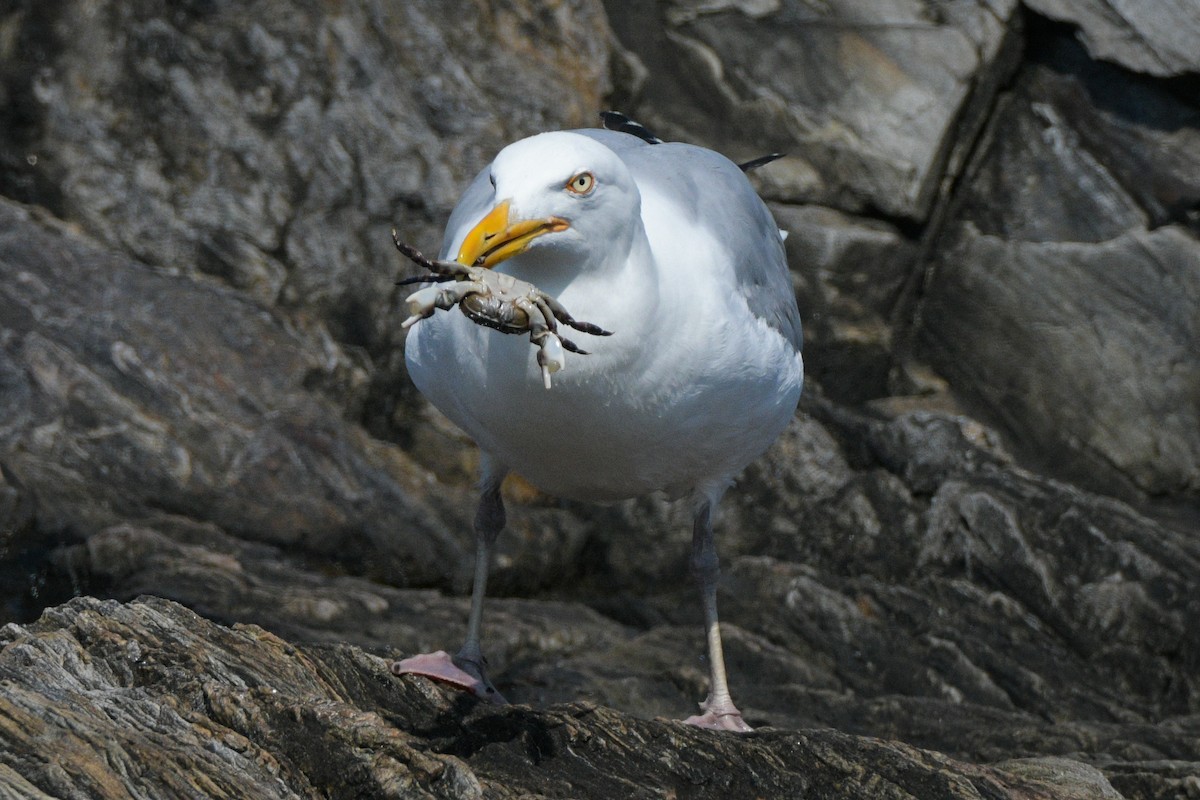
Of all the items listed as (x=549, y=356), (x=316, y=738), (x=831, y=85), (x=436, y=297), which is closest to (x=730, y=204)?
(x=549, y=356)

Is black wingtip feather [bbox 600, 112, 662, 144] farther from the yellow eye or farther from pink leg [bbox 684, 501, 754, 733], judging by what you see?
the yellow eye

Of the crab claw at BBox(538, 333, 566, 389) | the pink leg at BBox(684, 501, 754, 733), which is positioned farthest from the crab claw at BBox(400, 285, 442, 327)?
the pink leg at BBox(684, 501, 754, 733)

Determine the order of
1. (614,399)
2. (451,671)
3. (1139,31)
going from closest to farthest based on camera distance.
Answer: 1. (614,399)
2. (451,671)
3. (1139,31)

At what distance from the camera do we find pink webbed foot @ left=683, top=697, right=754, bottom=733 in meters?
4.81

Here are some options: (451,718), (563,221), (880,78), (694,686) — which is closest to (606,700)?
(694,686)

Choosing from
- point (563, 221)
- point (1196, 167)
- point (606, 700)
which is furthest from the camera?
point (1196, 167)

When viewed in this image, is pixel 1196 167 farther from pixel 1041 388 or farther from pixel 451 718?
pixel 451 718

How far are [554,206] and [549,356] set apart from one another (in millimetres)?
459

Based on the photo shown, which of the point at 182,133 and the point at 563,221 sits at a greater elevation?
the point at 563,221

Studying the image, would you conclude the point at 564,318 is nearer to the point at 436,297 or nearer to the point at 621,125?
the point at 436,297

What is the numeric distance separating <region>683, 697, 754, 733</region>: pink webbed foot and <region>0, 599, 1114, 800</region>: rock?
0.91 meters

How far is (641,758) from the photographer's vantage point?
369 centimetres

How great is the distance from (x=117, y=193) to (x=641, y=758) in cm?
550

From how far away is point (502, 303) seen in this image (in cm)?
333
